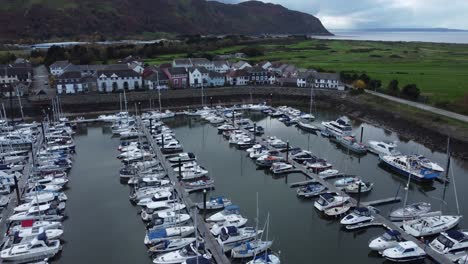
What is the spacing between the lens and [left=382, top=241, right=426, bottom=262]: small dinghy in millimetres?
23125

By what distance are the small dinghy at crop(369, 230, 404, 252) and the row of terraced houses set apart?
5154 centimetres

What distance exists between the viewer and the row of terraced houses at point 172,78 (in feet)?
231

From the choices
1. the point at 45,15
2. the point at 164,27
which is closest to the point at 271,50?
the point at 164,27

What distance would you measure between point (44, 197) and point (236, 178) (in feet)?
55.9

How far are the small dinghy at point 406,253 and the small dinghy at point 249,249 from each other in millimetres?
7613

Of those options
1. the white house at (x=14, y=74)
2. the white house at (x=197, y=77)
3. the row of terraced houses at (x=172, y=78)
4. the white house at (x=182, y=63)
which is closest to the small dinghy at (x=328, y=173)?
the row of terraced houses at (x=172, y=78)

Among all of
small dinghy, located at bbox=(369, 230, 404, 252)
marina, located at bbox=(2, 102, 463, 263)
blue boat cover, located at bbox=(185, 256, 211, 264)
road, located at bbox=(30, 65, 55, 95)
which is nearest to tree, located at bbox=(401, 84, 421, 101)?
marina, located at bbox=(2, 102, 463, 263)

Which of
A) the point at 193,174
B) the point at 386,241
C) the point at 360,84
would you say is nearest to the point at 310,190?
the point at 386,241

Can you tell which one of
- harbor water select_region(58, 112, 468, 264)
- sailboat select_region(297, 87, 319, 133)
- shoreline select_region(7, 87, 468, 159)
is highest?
shoreline select_region(7, 87, 468, 159)

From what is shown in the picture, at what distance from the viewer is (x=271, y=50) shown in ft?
438

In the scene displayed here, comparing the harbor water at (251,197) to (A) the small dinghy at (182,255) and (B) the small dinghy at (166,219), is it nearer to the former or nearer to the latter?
(B) the small dinghy at (166,219)

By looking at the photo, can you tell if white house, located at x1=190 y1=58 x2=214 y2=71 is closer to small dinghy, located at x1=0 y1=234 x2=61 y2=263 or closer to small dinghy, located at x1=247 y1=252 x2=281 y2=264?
small dinghy, located at x1=0 y1=234 x2=61 y2=263

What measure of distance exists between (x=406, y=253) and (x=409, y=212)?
5.61 metres

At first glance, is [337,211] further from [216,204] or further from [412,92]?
[412,92]
